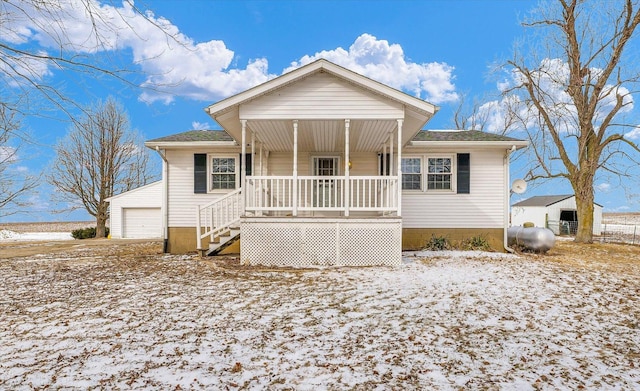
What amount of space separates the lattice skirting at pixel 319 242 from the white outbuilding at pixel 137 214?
13061 mm

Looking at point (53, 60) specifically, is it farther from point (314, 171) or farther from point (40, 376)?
point (314, 171)

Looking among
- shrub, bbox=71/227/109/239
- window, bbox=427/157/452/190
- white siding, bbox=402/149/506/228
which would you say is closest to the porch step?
white siding, bbox=402/149/506/228

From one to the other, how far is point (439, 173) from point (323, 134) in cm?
407

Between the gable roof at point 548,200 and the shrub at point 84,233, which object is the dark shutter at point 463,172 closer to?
the gable roof at point 548,200

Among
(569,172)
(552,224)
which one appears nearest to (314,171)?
(569,172)

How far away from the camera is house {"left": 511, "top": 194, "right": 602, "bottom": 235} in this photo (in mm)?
23094

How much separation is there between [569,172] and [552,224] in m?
9.66

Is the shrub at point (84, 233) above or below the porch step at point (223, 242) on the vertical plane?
below

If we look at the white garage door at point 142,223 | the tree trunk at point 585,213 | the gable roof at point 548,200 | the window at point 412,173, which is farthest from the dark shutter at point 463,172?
the gable roof at point 548,200

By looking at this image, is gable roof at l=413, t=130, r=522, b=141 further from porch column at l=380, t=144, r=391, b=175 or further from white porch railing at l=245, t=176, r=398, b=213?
white porch railing at l=245, t=176, r=398, b=213

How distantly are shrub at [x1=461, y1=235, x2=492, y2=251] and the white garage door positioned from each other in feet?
51.3

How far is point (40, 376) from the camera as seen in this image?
2.96m

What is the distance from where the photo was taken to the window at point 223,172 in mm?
10984

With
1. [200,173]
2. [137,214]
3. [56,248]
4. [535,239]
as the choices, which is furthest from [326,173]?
[137,214]
